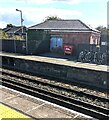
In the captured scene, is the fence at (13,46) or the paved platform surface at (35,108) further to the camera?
the fence at (13,46)

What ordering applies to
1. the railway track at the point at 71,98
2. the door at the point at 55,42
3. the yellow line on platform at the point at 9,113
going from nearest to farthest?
the yellow line on platform at the point at 9,113
the railway track at the point at 71,98
the door at the point at 55,42

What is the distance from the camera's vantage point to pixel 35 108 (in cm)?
853

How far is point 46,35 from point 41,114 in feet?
73.3

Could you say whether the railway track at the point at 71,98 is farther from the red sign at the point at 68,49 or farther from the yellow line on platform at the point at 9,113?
the red sign at the point at 68,49

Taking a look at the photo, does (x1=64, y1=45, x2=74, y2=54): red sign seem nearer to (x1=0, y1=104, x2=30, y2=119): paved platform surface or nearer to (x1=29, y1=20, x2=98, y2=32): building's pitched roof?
(x1=29, y1=20, x2=98, y2=32): building's pitched roof

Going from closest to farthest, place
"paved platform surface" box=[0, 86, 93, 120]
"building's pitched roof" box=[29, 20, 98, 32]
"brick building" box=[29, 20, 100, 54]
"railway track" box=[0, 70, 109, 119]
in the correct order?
"paved platform surface" box=[0, 86, 93, 120] < "railway track" box=[0, 70, 109, 119] < "brick building" box=[29, 20, 100, 54] < "building's pitched roof" box=[29, 20, 98, 32]

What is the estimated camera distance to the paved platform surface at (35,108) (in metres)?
7.84

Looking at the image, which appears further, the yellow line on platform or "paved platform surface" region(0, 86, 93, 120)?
"paved platform surface" region(0, 86, 93, 120)

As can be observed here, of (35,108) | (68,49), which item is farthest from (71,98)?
(68,49)

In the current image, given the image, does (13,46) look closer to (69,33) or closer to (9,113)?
(69,33)

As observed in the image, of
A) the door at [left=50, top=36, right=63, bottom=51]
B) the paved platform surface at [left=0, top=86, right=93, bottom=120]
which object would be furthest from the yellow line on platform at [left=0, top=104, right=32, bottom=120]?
the door at [left=50, top=36, right=63, bottom=51]

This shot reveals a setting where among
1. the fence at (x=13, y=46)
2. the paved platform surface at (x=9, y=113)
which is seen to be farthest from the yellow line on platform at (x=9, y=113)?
the fence at (x=13, y=46)

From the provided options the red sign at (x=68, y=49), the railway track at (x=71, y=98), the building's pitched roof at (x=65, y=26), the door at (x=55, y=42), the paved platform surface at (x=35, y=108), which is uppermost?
the building's pitched roof at (x=65, y=26)

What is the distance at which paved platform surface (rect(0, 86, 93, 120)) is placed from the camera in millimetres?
7838
